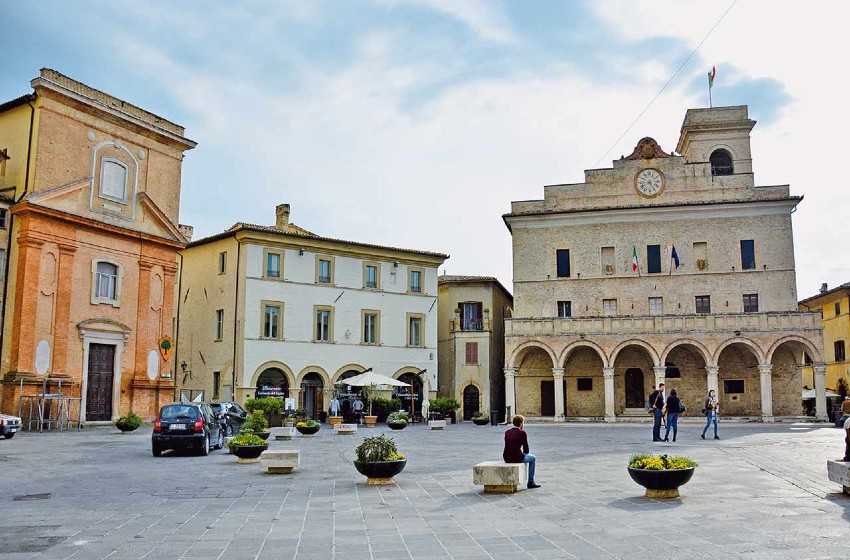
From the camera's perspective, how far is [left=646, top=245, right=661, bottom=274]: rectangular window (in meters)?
43.0

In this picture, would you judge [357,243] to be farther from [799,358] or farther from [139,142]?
[799,358]

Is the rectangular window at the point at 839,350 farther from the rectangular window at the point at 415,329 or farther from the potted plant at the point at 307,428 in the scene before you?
the potted plant at the point at 307,428

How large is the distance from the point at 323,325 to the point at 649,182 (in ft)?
68.7

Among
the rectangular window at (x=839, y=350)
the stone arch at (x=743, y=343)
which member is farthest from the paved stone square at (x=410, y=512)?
the rectangular window at (x=839, y=350)

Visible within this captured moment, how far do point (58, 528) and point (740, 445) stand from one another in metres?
18.6

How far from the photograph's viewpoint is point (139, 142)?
3512 centimetres

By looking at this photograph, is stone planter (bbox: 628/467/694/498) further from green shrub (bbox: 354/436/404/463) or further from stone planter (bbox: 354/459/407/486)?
green shrub (bbox: 354/436/404/463)

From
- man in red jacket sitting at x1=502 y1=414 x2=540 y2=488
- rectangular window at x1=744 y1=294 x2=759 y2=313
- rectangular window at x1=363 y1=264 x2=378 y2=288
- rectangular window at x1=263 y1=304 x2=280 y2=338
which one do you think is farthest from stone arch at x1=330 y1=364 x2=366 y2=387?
man in red jacket sitting at x1=502 y1=414 x2=540 y2=488

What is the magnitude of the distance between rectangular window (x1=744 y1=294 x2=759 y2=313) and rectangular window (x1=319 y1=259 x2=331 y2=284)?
23644mm

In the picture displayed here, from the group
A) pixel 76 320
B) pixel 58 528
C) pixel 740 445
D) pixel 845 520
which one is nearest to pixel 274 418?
pixel 76 320

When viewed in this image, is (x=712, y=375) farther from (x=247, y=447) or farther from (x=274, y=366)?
(x=247, y=447)

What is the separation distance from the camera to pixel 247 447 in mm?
16797

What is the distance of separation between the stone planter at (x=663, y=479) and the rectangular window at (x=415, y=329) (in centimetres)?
3377

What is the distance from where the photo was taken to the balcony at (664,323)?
3844cm
